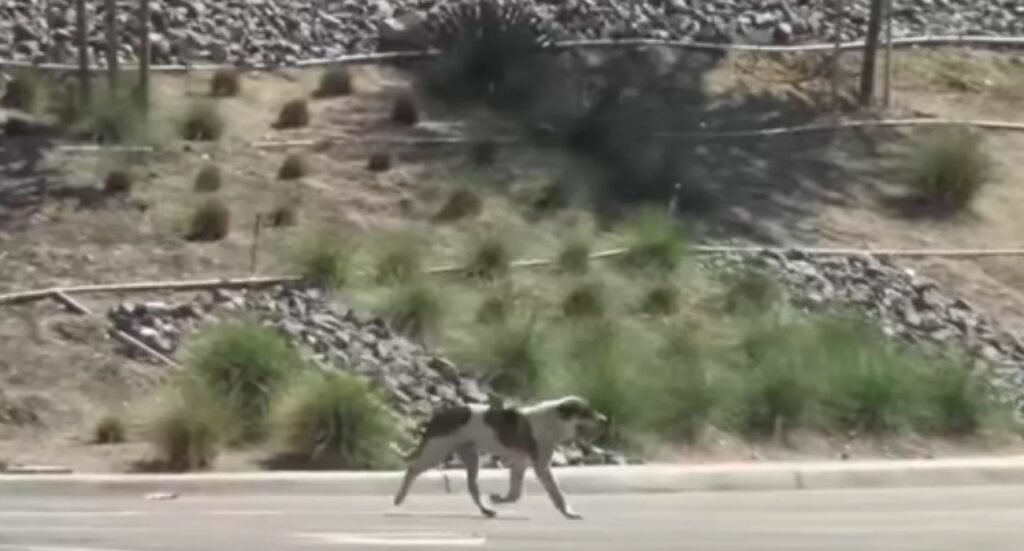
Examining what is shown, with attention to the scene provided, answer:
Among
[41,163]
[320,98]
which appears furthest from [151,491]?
[320,98]

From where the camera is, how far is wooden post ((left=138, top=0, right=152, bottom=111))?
25625mm

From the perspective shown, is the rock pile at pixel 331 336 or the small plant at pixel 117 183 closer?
Result: the rock pile at pixel 331 336

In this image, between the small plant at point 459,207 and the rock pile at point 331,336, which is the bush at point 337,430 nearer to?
the rock pile at point 331,336

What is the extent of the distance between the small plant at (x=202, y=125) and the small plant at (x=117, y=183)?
1744 millimetres

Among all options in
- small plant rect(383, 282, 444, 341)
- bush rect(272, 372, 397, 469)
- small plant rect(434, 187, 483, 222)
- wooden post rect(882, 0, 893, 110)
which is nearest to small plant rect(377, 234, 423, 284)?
small plant rect(383, 282, 444, 341)

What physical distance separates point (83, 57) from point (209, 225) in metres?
4.17

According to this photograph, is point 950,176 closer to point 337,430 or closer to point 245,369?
point 245,369

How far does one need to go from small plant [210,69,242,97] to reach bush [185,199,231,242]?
4316 millimetres

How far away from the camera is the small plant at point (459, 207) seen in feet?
78.7

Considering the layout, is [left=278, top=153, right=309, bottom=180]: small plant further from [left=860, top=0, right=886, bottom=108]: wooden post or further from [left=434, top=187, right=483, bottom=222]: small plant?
[left=860, top=0, right=886, bottom=108]: wooden post

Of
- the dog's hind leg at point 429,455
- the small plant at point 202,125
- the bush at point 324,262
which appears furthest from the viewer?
the small plant at point 202,125

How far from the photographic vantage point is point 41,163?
23984 millimetres

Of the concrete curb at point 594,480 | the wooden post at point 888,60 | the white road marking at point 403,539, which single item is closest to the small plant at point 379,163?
the wooden post at point 888,60

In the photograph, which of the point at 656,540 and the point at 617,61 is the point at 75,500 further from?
the point at 617,61
